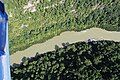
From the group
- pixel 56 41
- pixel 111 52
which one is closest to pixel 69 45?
pixel 56 41

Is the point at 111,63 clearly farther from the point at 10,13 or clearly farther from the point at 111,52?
the point at 10,13

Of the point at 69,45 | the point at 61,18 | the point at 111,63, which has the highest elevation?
the point at 61,18

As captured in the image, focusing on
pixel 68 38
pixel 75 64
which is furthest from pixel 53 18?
pixel 75 64

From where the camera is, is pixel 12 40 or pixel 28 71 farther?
pixel 12 40

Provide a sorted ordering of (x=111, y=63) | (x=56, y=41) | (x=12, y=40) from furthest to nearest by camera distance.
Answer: (x=56, y=41), (x=12, y=40), (x=111, y=63)

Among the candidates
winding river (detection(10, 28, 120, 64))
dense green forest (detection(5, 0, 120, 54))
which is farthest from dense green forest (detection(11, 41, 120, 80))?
dense green forest (detection(5, 0, 120, 54))

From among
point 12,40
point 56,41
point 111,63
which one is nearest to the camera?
point 111,63

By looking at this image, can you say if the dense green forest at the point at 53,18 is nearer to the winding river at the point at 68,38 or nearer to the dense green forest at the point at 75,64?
the winding river at the point at 68,38

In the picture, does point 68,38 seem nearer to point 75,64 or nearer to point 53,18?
point 53,18

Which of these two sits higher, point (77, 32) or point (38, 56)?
point (77, 32)
